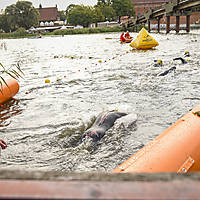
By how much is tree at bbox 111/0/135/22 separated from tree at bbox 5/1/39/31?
27282 millimetres

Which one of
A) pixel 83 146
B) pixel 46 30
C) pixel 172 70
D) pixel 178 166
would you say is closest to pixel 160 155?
pixel 178 166

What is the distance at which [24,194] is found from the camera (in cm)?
53

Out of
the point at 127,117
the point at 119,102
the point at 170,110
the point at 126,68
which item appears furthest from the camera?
the point at 126,68

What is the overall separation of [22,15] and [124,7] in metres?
33.2

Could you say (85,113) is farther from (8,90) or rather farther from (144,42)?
(144,42)

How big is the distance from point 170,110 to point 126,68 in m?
4.95

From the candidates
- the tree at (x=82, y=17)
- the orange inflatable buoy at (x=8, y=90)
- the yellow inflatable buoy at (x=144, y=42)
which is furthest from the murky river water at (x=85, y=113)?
the tree at (x=82, y=17)

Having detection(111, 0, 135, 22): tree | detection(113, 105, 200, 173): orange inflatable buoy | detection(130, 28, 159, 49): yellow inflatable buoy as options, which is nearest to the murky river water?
detection(113, 105, 200, 173): orange inflatable buoy

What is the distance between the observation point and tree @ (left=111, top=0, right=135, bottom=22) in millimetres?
72938

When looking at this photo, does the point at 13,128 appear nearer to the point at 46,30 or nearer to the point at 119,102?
the point at 119,102

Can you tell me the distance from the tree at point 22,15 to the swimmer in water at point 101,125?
78.2m

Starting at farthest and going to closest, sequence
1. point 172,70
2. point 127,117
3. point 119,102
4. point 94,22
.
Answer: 1. point 94,22
2. point 172,70
3. point 119,102
4. point 127,117

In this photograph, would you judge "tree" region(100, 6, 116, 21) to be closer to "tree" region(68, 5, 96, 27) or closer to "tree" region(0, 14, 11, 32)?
"tree" region(68, 5, 96, 27)

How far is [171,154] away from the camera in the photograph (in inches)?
89.4
